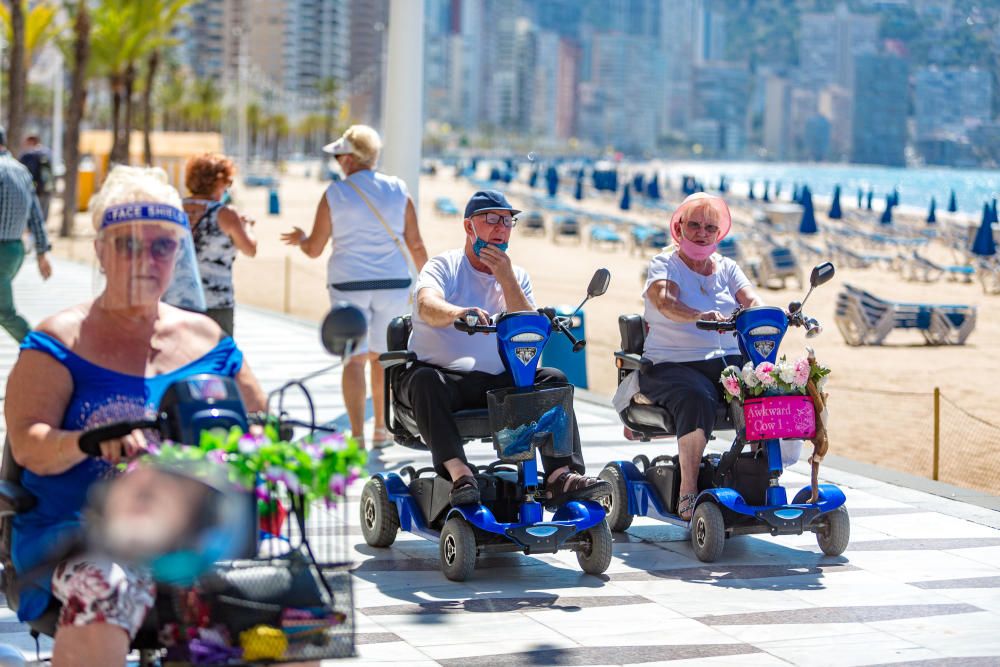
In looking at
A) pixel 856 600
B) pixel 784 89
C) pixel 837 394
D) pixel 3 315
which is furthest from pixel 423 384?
pixel 784 89

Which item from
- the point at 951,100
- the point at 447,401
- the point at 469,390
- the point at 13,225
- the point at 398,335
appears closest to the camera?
the point at 447,401

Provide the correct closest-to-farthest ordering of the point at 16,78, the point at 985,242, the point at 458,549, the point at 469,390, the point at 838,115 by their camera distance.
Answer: the point at 458,549
the point at 469,390
the point at 16,78
the point at 985,242
the point at 838,115

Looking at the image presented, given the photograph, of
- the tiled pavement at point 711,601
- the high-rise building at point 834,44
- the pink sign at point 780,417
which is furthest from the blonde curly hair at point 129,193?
the high-rise building at point 834,44

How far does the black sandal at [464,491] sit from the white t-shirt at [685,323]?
1.29 meters

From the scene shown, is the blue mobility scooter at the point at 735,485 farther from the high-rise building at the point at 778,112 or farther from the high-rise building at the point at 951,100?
the high-rise building at the point at 778,112

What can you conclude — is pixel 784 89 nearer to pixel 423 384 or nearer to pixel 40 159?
pixel 40 159

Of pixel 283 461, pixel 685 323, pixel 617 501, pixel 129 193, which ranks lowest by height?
pixel 617 501

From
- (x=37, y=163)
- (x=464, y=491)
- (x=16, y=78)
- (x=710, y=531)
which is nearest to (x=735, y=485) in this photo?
(x=710, y=531)

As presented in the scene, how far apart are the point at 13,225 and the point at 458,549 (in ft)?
16.5

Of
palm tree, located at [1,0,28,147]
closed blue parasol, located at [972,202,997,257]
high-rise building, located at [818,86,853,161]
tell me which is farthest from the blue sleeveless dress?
high-rise building, located at [818,86,853,161]

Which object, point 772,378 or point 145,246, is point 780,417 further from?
point 145,246

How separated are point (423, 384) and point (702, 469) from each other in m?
1.32

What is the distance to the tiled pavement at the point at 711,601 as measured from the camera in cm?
471

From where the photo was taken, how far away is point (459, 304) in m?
6.13
